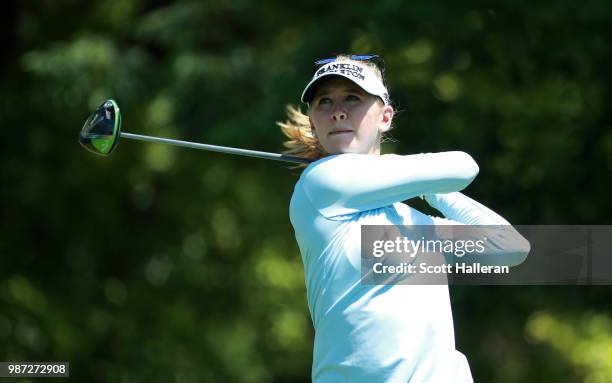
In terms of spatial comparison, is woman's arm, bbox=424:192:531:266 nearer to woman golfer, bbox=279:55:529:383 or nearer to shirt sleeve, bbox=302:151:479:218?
woman golfer, bbox=279:55:529:383

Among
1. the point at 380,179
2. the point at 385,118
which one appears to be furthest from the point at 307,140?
the point at 380,179

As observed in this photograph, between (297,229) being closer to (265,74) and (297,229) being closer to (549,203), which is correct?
(549,203)

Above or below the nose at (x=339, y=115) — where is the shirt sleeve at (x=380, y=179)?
below

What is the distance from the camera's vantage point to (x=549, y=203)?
11484mm

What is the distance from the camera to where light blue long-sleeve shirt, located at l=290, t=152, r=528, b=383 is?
3.69 m

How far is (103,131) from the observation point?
185 inches

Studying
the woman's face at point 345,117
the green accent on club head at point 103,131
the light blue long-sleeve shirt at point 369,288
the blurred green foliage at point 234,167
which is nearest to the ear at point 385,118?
the woman's face at point 345,117

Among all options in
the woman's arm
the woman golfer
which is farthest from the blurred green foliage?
the woman golfer

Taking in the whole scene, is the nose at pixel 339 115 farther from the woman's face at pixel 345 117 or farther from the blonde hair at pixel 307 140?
the blonde hair at pixel 307 140

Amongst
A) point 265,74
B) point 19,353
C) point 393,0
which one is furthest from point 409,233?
point 19,353

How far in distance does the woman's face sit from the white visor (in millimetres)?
25

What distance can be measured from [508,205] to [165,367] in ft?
17.4

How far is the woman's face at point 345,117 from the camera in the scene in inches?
158

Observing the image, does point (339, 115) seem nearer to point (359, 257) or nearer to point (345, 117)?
point (345, 117)
